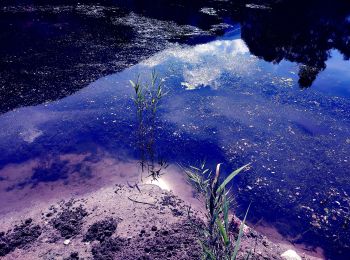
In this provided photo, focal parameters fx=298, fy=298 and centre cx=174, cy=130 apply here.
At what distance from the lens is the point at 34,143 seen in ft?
14.2

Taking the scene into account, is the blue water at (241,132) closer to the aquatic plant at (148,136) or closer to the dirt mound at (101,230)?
the aquatic plant at (148,136)

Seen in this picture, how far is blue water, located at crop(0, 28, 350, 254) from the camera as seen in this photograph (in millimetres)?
3686

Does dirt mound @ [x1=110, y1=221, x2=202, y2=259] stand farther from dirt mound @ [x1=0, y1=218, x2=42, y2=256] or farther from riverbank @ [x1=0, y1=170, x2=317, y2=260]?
dirt mound @ [x1=0, y1=218, x2=42, y2=256]

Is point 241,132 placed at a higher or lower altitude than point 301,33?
lower

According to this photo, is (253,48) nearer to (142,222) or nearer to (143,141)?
(143,141)

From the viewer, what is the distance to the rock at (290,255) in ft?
9.67

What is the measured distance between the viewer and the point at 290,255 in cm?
297

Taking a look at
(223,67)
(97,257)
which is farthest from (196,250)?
(223,67)

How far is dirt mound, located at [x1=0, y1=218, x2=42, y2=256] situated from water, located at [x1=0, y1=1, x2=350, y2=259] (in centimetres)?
47

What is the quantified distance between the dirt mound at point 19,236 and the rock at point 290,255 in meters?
2.47

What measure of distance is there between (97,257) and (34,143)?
90.7 inches

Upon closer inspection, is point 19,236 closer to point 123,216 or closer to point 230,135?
point 123,216

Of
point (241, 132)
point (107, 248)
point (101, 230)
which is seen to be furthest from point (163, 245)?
point (241, 132)

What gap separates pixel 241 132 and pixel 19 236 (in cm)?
334
